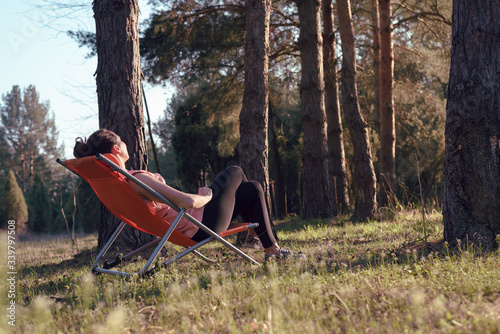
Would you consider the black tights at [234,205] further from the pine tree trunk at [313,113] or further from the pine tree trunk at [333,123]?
the pine tree trunk at [333,123]

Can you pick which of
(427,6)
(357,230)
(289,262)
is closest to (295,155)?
(427,6)

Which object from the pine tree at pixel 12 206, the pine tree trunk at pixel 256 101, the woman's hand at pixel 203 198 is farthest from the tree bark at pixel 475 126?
the pine tree at pixel 12 206

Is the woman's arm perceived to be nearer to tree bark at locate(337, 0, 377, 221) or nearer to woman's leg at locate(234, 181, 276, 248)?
woman's leg at locate(234, 181, 276, 248)

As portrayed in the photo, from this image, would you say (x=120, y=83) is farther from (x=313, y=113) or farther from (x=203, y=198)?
(x=313, y=113)

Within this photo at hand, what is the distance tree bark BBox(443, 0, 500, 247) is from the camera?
12.9ft

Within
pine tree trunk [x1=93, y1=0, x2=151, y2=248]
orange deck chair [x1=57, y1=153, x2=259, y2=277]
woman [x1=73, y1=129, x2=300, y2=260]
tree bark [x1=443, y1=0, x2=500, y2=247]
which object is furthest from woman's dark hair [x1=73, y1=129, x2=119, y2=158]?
tree bark [x1=443, y1=0, x2=500, y2=247]

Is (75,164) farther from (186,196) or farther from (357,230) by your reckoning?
(357,230)

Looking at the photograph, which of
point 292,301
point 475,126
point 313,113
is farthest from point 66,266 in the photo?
point 313,113

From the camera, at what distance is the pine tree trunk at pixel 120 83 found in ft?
18.5

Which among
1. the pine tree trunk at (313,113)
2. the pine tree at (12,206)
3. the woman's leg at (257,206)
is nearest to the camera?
the woman's leg at (257,206)

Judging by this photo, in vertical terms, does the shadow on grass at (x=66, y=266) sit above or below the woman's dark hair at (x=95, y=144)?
below

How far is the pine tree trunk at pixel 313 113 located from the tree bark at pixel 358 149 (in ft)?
3.01

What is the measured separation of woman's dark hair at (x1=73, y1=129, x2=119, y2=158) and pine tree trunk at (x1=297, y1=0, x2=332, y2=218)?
6185 millimetres

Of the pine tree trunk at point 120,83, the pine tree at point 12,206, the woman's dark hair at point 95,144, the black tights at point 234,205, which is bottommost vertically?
the pine tree at point 12,206
